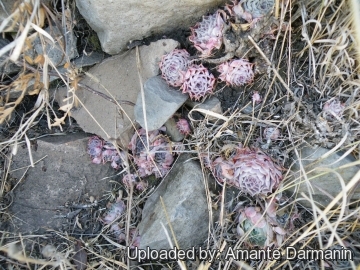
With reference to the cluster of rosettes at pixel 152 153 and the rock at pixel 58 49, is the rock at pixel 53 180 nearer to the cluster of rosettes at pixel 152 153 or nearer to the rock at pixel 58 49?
the cluster of rosettes at pixel 152 153

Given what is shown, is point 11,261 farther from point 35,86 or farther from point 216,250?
point 216,250

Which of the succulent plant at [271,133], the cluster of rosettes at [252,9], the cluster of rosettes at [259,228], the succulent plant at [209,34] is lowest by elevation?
the cluster of rosettes at [259,228]

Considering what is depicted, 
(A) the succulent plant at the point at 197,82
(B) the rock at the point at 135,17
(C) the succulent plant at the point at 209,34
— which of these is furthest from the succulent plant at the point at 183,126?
(B) the rock at the point at 135,17

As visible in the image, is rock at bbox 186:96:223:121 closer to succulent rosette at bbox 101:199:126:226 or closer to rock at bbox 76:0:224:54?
rock at bbox 76:0:224:54

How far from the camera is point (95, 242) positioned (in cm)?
218

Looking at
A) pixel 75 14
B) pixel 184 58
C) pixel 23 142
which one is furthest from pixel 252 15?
pixel 23 142

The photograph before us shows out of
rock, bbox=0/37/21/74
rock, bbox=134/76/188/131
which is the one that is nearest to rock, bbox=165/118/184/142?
rock, bbox=134/76/188/131

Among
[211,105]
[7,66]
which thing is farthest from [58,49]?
[211,105]

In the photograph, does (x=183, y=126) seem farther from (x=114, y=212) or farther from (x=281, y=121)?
(x=114, y=212)

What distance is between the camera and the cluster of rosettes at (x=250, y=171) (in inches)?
74.9

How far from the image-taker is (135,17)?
2033 millimetres

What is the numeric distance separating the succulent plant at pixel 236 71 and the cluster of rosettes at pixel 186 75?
0.07 meters

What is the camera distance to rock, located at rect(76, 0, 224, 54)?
1.97 metres

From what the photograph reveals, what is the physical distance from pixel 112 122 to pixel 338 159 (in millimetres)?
1178
